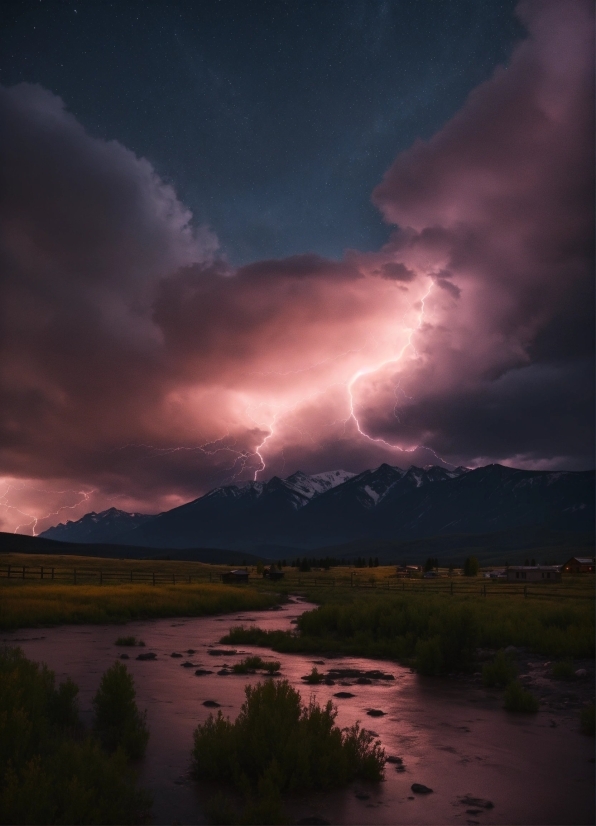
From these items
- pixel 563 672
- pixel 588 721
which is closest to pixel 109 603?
pixel 563 672

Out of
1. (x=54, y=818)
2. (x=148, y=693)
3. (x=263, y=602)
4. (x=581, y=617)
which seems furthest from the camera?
(x=263, y=602)

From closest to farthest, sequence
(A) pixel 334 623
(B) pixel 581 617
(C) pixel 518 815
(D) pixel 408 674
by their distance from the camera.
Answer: (C) pixel 518 815
(D) pixel 408 674
(B) pixel 581 617
(A) pixel 334 623

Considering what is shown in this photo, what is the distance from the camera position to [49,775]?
9.08 meters

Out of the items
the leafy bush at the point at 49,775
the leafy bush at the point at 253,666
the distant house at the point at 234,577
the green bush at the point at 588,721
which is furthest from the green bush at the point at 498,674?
the distant house at the point at 234,577

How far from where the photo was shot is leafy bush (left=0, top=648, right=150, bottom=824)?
8.16 metres

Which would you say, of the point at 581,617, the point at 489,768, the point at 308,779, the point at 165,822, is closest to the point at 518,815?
the point at 489,768

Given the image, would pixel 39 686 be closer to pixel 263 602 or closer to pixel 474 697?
pixel 474 697

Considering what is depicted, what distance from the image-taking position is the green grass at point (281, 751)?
36.2ft

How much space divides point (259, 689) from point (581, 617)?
22.6 metres

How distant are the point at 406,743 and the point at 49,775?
866 cm

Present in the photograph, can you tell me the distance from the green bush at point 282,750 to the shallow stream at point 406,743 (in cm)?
33

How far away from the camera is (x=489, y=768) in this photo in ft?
43.1

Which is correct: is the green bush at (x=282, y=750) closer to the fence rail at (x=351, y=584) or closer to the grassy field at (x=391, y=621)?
the grassy field at (x=391, y=621)

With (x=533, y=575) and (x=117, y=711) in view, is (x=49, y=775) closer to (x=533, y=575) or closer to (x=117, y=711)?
(x=117, y=711)
